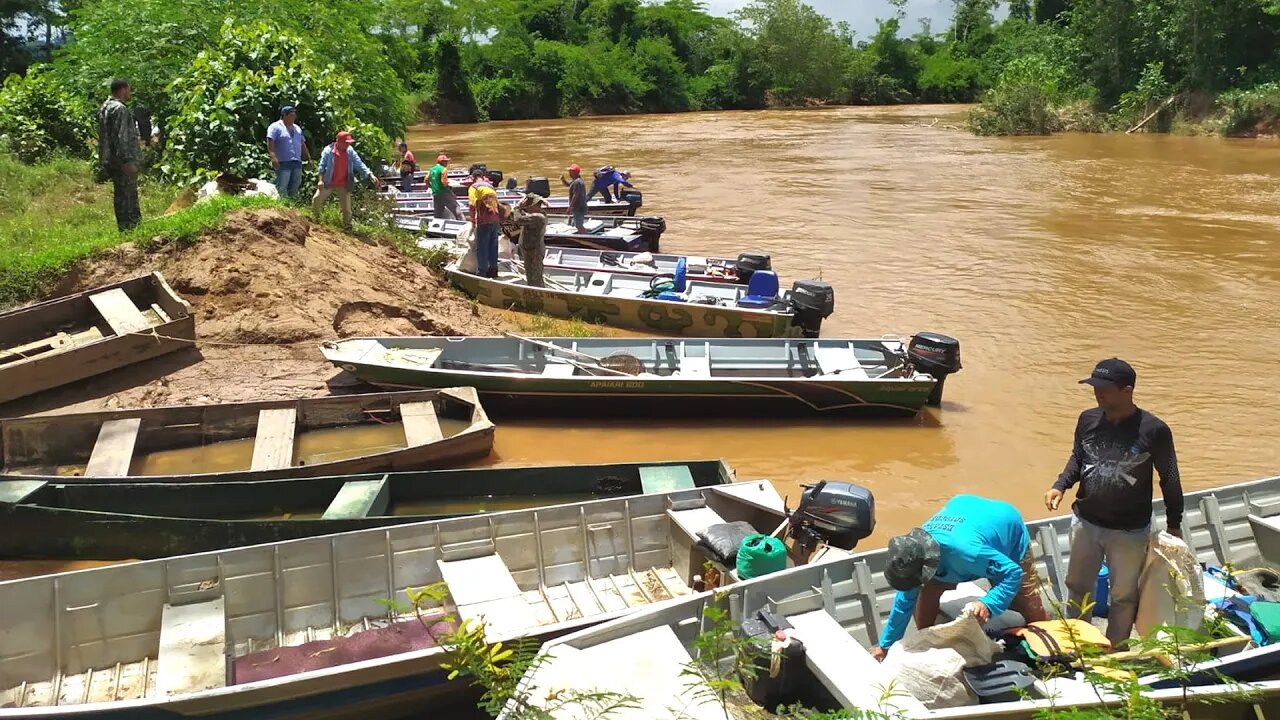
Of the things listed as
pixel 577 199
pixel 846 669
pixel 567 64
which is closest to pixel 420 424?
pixel 846 669

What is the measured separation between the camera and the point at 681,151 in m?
35.3

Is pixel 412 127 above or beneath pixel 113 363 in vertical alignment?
above

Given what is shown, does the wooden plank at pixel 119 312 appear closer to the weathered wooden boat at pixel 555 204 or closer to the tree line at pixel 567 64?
the tree line at pixel 567 64

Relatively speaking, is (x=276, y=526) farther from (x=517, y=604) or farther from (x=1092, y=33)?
(x=1092, y=33)

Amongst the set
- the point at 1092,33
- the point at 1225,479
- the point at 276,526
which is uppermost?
the point at 1092,33

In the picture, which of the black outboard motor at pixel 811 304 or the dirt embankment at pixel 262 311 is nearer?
the dirt embankment at pixel 262 311

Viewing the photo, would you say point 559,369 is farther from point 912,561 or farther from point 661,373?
point 912,561

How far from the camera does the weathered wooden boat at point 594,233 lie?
15547mm

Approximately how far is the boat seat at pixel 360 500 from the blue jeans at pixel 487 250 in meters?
6.31

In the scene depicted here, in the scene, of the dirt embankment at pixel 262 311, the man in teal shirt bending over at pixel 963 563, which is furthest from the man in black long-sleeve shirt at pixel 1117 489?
the dirt embankment at pixel 262 311

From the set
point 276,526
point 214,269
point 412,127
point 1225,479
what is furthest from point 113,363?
point 412,127

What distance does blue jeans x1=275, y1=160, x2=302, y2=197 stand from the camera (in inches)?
513

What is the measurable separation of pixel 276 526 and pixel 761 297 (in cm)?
744

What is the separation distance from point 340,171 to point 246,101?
10.9 ft
